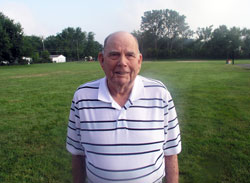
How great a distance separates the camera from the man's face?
1433 mm

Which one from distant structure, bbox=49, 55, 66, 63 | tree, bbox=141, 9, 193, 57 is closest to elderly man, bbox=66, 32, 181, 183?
tree, bbox=141, 9, 193, 57

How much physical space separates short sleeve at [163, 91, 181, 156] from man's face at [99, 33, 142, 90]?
359 mm

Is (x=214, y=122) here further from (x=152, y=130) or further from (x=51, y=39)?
(x=51, y=39)

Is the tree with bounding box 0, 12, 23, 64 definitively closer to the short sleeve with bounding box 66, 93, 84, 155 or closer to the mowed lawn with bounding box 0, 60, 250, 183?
the mowed lawn with bounding box 0, 60, 250, 183

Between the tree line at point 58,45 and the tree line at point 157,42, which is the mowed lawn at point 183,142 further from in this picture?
the tree line at point 58,45

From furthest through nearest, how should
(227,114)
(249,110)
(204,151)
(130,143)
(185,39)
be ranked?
(185,39), (249,110), (227,114), (204,151), (130,143)

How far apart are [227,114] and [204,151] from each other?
2.35m

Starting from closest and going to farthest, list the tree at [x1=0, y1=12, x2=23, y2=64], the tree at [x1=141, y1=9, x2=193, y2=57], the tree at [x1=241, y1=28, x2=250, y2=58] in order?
1. the tree at [x1=0, y1=12, x2=23, y2=64]
2. the tree at [x1=241, y1=28, x2=250, y2=58]
3. the tree at [x1=141, y1=9, x2=193, y2=57]

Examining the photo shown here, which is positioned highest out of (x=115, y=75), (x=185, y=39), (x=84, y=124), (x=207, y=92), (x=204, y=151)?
(x=185, y=39)

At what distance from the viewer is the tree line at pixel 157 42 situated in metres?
38.9

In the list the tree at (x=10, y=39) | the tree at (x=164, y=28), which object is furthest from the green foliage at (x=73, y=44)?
the tree at (x=10, y=39)

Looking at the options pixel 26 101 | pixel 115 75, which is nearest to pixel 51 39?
pixel 26 101

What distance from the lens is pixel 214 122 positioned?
4656 mm

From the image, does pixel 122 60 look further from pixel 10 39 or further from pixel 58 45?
pixel 58 45
